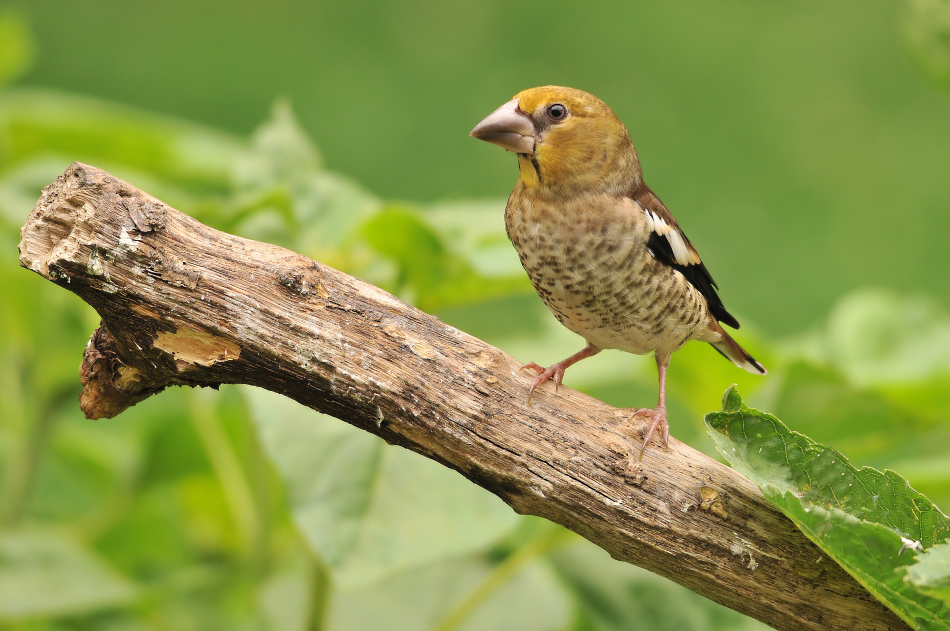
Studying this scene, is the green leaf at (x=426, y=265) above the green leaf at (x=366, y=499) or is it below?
above

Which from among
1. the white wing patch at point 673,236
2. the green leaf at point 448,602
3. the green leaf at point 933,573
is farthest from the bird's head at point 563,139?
the green leaf at point 448,602

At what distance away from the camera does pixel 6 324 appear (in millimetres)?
3553

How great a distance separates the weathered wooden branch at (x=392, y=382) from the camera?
1878 mm

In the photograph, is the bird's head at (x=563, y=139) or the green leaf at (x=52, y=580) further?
the green leaf at (x=52, y=580)

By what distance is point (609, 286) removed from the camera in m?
2.37

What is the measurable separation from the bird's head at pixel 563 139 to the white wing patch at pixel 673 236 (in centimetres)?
12

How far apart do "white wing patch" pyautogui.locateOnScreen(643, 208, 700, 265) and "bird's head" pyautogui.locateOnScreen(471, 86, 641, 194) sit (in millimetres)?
117

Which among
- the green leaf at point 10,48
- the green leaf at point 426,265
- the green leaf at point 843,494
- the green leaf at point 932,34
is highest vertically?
the green leaf at point 932,34

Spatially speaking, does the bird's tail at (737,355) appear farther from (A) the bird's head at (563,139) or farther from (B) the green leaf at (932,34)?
(B) the green leaf at (932,34)

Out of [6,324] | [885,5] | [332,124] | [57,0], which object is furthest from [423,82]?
[6,324]

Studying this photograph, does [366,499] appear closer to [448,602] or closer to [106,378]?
[106,378]

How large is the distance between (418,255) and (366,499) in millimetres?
764

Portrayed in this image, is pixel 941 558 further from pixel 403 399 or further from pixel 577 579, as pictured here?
pixel 577 579

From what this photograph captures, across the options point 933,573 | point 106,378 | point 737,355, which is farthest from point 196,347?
point 737,355
